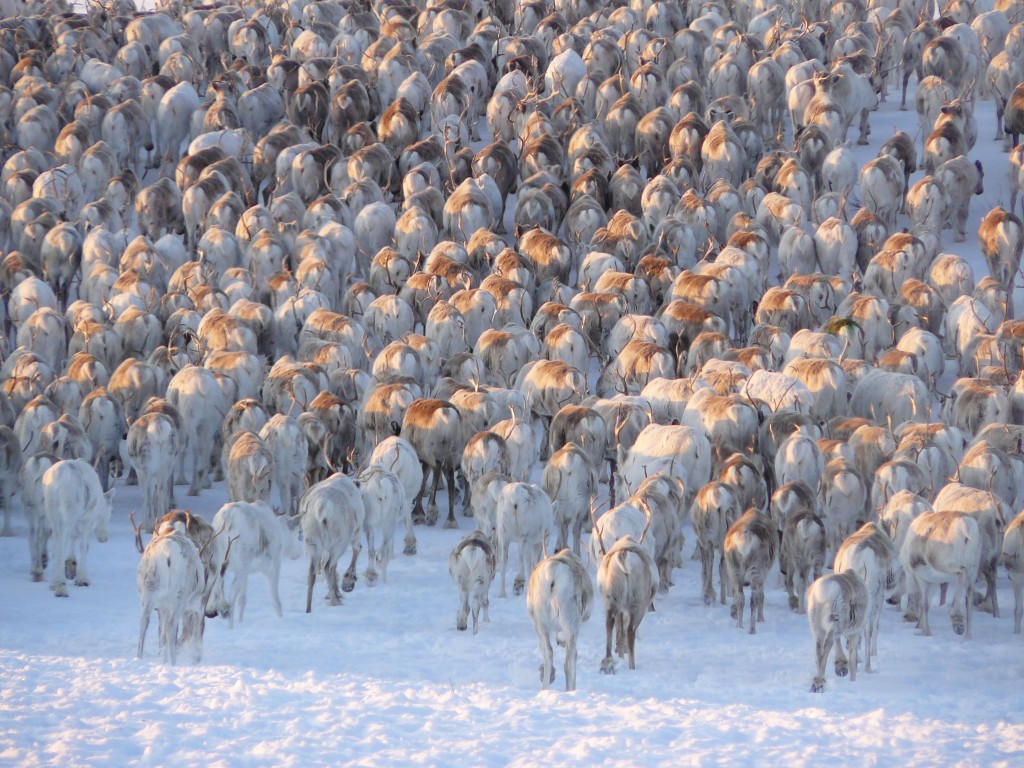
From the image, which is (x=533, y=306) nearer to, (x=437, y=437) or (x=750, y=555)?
(x=437, y=437)

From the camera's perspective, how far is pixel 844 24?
1590 inches

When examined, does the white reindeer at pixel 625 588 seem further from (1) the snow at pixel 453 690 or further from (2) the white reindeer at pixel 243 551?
(2) the white reindeer at pixel 243 551

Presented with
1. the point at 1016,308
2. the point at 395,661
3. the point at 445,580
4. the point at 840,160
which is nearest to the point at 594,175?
the point at 840,160

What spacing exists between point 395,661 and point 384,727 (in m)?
2.74

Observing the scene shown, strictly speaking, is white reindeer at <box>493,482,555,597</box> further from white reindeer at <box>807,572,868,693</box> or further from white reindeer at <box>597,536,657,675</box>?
white reindeer at <box>807,572,868,693</box>

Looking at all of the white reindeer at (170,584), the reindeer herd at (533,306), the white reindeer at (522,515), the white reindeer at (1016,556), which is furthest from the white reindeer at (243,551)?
the white reindeer at (1016,556)

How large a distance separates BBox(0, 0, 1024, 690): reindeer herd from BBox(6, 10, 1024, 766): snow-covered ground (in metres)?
0.46

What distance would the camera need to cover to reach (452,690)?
15.3 metres

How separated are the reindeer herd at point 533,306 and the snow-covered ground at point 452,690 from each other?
1.52ft

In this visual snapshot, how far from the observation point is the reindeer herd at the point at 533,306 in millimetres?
18312

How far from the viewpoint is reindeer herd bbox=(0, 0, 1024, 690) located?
18312mm

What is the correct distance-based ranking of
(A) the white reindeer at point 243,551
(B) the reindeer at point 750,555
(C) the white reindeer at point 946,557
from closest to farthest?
(C) the white reindeer at point 946,557 < (B) the reindeer at point 750,555 < (A) the white reindeer at point 243,551

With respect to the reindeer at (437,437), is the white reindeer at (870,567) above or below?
below

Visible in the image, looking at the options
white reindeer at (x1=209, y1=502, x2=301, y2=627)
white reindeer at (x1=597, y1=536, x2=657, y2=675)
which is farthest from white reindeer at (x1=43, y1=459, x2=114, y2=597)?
white reindeer at (x1=597, y1=536, x2=657, y2=675)
